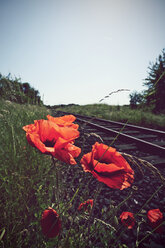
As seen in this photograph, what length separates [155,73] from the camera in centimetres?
1377

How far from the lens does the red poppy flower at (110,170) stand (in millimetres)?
543

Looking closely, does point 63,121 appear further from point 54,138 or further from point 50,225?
point 50,225

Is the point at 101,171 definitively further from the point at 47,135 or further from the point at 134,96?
the point at 134,96

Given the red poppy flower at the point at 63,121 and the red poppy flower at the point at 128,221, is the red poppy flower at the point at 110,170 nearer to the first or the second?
the red poppy flower at the point at 63,121

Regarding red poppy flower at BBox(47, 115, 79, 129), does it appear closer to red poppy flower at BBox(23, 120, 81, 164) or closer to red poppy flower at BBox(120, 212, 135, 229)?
red poppy flower at BBox(23, 120, 81, 164)

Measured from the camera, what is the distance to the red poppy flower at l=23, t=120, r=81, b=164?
512 mm

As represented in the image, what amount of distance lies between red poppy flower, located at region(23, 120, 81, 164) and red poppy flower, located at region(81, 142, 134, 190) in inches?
2.7

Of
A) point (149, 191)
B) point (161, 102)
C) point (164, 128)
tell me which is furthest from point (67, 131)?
point (161, 102)

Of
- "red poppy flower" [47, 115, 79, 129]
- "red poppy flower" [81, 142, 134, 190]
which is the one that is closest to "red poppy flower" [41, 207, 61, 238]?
"red poppy flower" [81, 142, 134, 190]

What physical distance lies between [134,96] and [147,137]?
1275 cm

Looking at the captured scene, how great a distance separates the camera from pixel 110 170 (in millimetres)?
560

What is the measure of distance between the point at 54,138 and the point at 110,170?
0.28m

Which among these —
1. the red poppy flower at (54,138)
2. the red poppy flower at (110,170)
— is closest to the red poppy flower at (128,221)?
the red poppy flower at (110,170)

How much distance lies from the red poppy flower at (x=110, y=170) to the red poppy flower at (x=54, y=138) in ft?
0.22
